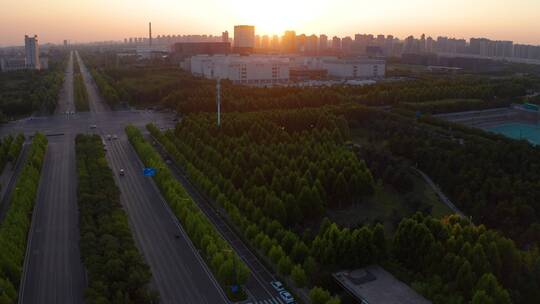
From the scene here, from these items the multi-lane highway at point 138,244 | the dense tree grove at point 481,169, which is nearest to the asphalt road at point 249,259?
the multi-lane highway at point 138,244

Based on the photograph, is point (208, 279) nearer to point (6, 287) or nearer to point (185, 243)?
point (185, 243)

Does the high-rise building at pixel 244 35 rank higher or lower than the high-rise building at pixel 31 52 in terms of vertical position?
higher

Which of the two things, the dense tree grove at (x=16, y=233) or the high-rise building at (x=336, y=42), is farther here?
the high-rise building at (x=336, y=42)

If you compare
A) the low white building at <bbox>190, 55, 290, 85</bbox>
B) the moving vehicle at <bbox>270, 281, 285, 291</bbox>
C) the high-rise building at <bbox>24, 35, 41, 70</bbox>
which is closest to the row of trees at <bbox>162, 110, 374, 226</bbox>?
the moving vehicle at <bbox>270, 281, 285, 291</bbox>

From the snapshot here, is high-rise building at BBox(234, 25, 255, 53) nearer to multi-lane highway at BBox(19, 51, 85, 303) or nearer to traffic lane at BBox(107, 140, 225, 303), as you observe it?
multi-lane highway at BBox(19, 51, 85, 303)

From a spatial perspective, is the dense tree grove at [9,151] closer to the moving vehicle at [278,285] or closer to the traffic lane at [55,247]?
the traffic lane at [55,247]

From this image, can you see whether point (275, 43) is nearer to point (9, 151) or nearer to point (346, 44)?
point (346, 44)
